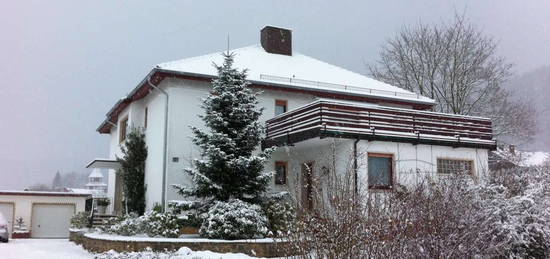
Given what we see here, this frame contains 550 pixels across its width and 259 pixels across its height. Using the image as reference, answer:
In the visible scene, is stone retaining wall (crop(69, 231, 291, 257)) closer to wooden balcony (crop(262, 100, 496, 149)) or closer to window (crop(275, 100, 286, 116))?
wooden balcony (crop(262, 100, 496, 149))

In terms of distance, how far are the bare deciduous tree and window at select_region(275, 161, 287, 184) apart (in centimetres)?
1583

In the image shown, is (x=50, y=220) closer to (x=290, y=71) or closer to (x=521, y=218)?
(x=290, y=71)

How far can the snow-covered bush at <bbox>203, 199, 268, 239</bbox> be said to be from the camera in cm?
1510

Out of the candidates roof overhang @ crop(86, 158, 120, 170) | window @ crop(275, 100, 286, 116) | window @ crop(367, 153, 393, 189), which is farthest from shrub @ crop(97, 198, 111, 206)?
window @ crop(367, 153, 393, 189)

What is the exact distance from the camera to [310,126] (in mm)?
17625

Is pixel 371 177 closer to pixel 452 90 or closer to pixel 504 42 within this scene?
pixel 452 90

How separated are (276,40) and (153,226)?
1276 cm

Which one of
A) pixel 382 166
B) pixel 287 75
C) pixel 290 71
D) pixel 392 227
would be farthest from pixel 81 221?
pixel 392 227

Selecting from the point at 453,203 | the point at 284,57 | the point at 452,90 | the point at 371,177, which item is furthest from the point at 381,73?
the point at 453,203

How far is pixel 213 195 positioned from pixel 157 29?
5611 mm

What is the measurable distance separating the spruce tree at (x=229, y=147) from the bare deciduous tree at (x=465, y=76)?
18834 mm

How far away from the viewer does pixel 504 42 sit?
33.8m

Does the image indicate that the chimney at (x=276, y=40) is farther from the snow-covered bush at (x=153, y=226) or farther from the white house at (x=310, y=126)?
the snow-covered bush at (x=153, y=226)

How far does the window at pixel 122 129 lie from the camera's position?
25.9 meters
